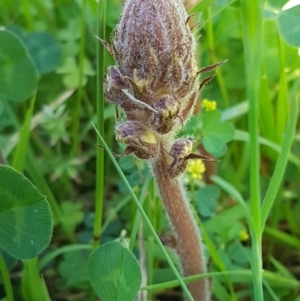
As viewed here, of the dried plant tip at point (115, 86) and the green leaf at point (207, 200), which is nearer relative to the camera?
the dried plant tip at point (115, 86)

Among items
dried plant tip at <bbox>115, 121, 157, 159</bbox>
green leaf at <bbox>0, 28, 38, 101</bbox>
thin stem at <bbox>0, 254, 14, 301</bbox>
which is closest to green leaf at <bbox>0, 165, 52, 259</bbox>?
thin stem at <bbox>0, 254, 14, 301</bbox>

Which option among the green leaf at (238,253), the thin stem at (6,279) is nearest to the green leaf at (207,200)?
the green leaf at (238,253)

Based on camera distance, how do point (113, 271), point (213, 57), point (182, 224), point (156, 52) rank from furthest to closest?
1. point (213, 57)
2. point (182, 224)
3. point (113, 271)
4. point (156, 52)

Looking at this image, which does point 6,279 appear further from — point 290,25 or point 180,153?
point 290,25

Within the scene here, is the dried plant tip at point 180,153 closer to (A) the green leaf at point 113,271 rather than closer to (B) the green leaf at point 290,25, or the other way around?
(A) the green leaf at point 113,271

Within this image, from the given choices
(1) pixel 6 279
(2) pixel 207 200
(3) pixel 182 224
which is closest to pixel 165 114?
(3) pixel 182 224

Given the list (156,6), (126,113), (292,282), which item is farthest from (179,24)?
(292,282)

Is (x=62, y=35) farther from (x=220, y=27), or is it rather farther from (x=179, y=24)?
(x=179, y=24)
